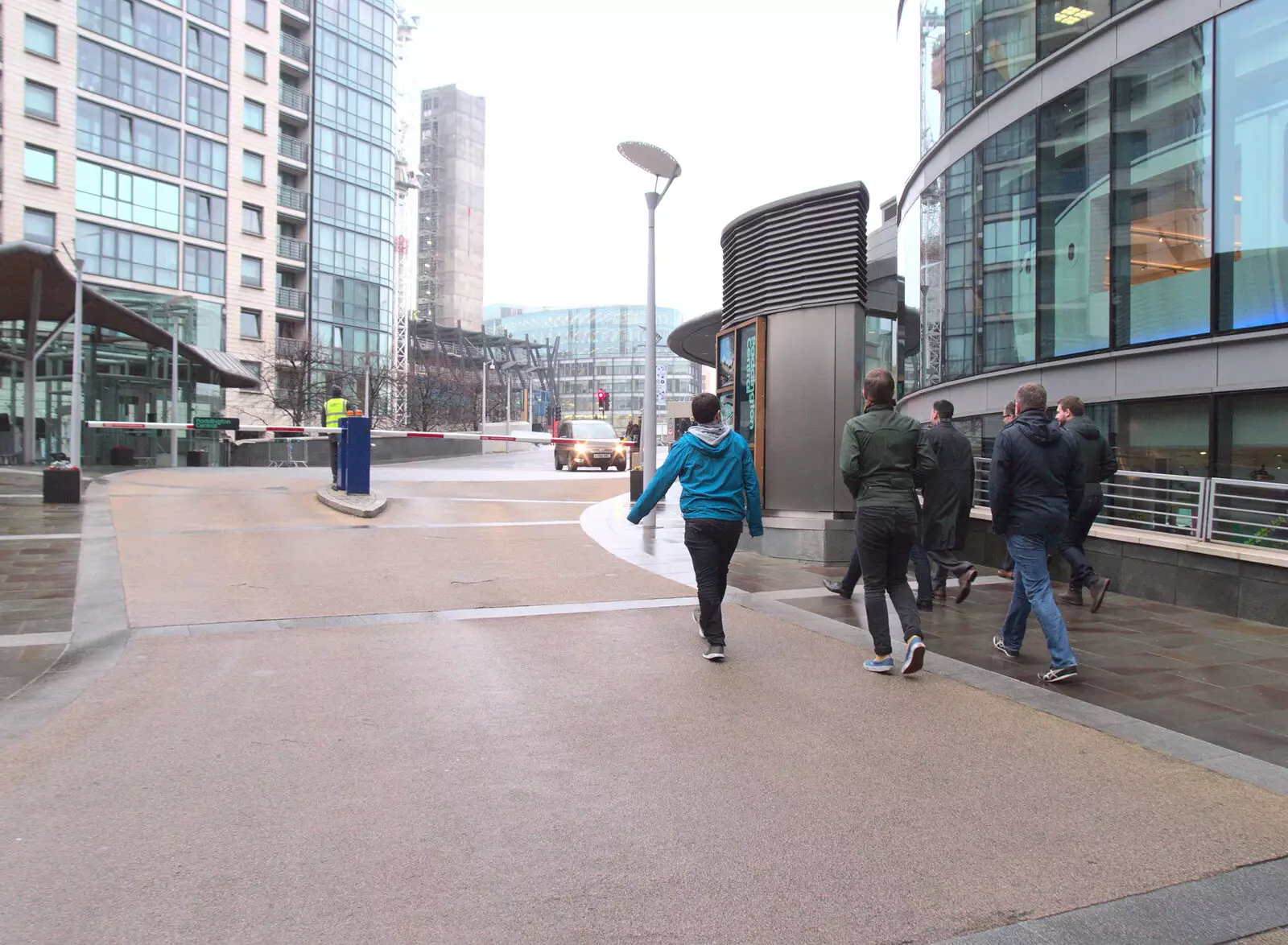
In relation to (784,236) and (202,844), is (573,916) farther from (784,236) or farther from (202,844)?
(784,236)

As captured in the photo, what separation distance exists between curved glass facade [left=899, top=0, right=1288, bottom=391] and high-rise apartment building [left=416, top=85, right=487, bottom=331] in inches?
3461

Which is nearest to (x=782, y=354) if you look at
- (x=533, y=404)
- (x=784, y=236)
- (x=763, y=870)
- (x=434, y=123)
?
(x=784, y=236)

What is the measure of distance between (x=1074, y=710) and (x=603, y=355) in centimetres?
13549

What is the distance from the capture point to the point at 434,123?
337 ft

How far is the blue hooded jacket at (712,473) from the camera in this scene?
240 inches

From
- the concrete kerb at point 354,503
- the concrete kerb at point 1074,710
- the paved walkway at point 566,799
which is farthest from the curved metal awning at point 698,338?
the paved walkway at point 566,799

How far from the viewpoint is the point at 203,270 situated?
48.2 m

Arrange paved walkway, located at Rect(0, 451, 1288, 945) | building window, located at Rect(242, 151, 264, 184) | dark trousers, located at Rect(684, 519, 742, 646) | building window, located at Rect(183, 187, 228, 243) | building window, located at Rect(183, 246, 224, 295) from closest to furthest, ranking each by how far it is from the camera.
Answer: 1. paved walkway, located at Rect(0, 451, 1288, 945)
2. dark trousers, located at Rect(684, 519, 742, 646)
3. building window, located at Rect(183, 187, 228, 243)
4. building window, located at Rect(183, 246, 224, 295)
5. building window, located at Rect(242, 151, 264, 184)

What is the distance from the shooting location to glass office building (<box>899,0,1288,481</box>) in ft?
34.5

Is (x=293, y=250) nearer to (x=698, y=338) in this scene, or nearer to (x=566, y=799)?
(x=698, y=338)

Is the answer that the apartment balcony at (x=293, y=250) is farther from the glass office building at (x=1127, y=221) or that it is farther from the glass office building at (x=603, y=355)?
the glass office building at (x=603, y=355)

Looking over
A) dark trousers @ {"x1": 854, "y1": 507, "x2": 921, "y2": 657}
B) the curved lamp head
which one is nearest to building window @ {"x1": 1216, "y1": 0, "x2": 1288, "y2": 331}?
the curved lamp head

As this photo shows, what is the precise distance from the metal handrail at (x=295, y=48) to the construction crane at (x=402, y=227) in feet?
24.3

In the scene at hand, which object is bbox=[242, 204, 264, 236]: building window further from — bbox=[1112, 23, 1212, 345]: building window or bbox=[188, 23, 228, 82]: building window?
bbox=[1112, 23, 1212, 345]: building window
